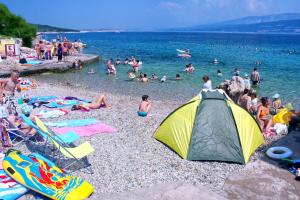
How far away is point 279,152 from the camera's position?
7.57m

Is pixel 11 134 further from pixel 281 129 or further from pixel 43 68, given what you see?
pixel 43 68

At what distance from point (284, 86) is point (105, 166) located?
590 inches

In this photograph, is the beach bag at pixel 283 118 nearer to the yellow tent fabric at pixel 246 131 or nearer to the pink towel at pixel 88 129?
the yellow tent fabric at pixel 246 131

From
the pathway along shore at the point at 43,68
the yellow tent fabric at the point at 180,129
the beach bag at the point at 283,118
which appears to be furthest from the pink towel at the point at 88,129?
the pathway along shore at the point at 43,68

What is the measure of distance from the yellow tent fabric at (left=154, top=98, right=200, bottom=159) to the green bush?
31685 millimetres

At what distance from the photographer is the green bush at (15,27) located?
3631cm

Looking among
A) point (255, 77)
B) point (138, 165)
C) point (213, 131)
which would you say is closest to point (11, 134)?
point (138, 165)

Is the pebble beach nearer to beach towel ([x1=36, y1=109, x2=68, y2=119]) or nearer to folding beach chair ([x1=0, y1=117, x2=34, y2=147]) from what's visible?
folding beach chair ([x1=0, y1=117, x2=34, y2=147])

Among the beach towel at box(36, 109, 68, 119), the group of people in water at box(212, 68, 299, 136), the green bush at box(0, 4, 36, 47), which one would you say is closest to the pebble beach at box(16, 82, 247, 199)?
the beach towel at box(36, 109, 68, 119)

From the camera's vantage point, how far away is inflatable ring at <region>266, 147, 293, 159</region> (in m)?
7.28

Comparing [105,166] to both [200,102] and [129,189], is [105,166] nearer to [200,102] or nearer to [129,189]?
[129,189]

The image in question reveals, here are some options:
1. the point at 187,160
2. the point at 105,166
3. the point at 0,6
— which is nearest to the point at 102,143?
the point at 105,166

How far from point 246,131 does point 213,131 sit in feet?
2.81

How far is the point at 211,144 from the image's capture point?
7.37m
